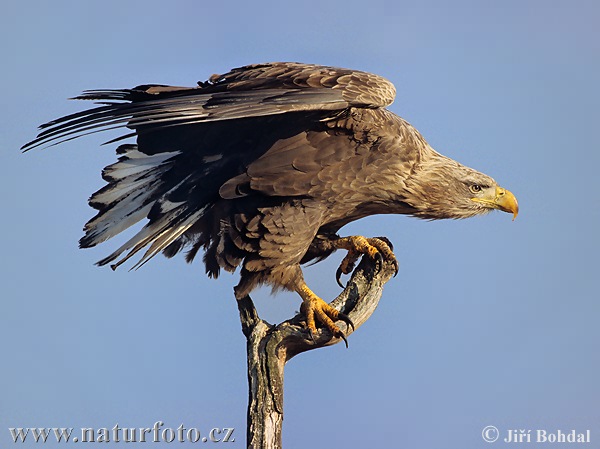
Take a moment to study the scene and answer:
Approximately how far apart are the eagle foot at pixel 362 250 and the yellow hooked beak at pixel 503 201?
79cm

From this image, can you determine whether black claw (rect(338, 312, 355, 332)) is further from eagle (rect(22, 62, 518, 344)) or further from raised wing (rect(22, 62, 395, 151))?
raised wing (rect(22, 62, 395, 151))

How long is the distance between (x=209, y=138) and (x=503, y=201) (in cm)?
202

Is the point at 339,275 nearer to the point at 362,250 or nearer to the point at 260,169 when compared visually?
the point at 362,250

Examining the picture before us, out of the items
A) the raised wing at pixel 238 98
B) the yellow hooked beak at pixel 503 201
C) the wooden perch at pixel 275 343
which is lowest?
the wooden perch at pixel 275 343

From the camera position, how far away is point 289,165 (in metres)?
6.59

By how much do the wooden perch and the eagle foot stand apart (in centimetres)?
9

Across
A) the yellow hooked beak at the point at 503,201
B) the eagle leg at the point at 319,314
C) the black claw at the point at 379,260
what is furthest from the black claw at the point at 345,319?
the yellow hooked beak at the point at 503,201

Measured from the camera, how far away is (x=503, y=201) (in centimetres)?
749

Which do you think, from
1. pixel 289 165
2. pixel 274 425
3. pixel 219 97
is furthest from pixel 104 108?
pixel 274 425

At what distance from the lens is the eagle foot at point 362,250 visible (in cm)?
706

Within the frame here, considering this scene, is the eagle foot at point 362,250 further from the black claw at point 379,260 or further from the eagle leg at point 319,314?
the eagle leg at point 319,314

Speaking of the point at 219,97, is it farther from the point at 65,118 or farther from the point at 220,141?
the point at 65,118

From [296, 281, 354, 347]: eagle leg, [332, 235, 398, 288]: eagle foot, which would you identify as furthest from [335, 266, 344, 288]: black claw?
[296, 281, 354, 347]: eagle leg

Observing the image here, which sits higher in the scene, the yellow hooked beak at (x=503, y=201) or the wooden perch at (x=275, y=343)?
the yellow hooked beak at (x=503, y=201)
